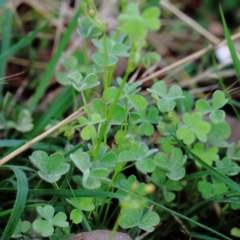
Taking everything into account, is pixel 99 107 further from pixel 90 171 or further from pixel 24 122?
pixel 24 122

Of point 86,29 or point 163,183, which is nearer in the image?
point 163,183

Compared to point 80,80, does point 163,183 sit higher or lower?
lower

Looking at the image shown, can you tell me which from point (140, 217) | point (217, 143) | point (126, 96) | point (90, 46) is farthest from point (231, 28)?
point (140, 217)

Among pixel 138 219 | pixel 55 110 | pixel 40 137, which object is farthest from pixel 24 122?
pixel 138 219

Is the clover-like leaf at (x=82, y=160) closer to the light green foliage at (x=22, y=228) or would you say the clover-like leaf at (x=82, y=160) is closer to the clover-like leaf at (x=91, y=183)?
the clover-like leaf at (x=91, y=183)

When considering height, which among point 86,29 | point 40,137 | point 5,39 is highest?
point 86,29

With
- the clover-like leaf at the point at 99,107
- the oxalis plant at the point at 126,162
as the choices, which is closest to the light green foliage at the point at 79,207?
the oxalis plant at the point at 126,162

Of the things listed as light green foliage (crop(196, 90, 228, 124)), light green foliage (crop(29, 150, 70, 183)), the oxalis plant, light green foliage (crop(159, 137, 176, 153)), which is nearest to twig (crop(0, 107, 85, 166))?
the oxalis plant

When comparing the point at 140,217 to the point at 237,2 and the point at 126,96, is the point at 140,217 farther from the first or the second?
the point at 237,2
